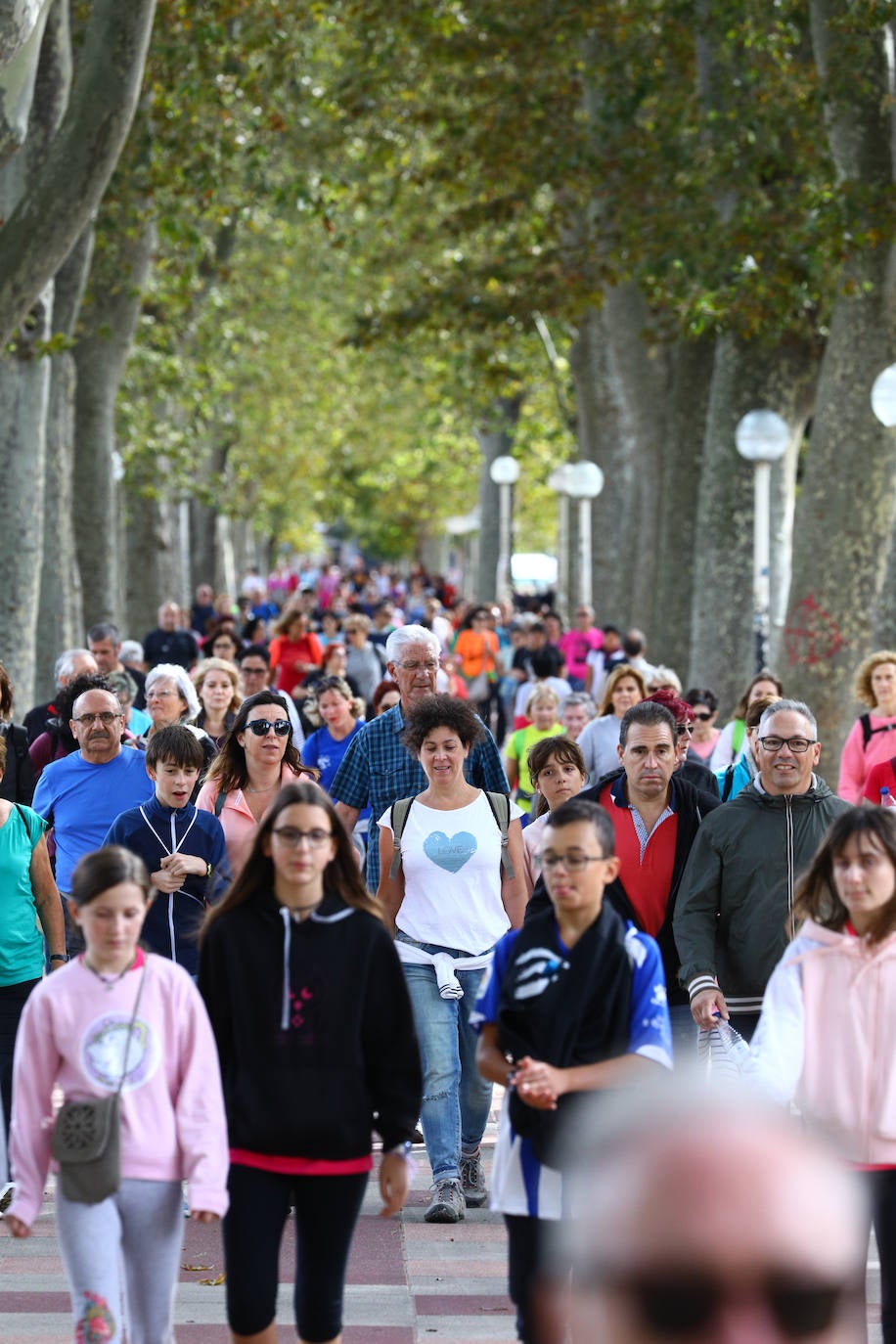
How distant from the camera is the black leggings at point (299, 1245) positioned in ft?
15.6

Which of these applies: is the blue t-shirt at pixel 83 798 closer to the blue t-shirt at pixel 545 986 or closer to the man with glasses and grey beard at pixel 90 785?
the man with glasses and grey beard at pixel 90 785

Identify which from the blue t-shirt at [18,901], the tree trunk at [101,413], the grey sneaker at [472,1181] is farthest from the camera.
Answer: the tree trunk at [101,413]

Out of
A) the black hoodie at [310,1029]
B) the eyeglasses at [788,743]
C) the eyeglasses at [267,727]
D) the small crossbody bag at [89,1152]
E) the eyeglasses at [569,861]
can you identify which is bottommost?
the small crossbody bag at [89,1152]

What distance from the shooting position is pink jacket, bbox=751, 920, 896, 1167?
4.82 metres

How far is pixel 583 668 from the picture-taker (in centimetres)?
2205

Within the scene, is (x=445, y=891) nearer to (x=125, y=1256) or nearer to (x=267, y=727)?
(x=267, y=727)

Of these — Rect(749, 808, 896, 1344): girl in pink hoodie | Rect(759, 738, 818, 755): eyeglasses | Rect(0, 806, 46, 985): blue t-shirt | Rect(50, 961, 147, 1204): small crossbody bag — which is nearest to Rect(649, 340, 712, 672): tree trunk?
Rect(0, 806, 46, 985): blue t-shirt

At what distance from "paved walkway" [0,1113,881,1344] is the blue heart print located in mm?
1371

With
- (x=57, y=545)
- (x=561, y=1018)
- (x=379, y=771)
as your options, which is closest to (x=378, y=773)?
(x=379, y=771)

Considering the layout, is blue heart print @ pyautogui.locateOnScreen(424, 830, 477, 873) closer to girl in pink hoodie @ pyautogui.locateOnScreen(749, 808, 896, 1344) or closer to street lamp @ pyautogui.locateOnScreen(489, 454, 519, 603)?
girl in pink hoodie @ pyautogui.locateOnScreen(749, 808, 896, 1344)

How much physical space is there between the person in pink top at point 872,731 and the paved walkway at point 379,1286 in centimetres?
324

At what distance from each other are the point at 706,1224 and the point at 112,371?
75.7 feet

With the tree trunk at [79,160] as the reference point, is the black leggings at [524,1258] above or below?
below

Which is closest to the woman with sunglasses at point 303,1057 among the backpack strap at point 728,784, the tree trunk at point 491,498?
the backpack strap at point 728,784
